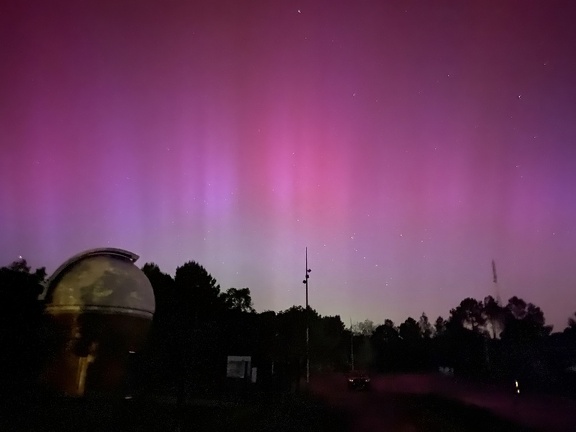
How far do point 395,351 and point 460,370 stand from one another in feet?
51.4

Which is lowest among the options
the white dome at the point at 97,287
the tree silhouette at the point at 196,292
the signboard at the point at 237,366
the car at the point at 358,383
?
the car at the point at 358,383

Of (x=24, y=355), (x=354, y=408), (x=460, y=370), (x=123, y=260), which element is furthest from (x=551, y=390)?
(x=24, y=355)

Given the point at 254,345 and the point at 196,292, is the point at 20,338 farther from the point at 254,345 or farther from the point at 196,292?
the point at 196,292

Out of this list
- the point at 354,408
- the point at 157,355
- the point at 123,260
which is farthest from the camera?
the point at 157,355

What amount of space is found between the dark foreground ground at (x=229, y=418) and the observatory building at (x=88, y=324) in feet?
21.5

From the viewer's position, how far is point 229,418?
17547 mm

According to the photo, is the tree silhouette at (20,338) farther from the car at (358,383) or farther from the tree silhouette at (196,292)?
the tree silhouette at (196,292)

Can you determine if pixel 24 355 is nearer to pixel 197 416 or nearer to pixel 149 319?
pixel 149 319

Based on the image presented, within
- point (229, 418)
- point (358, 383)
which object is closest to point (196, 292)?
point (358, 383)

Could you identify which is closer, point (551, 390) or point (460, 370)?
point (551, 390)

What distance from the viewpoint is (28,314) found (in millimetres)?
25766

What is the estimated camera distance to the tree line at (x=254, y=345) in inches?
1032

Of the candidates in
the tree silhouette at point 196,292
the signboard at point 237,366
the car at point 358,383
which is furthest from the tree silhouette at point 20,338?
the tree silhouette at point 196,292

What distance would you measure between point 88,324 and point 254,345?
72.3ft
